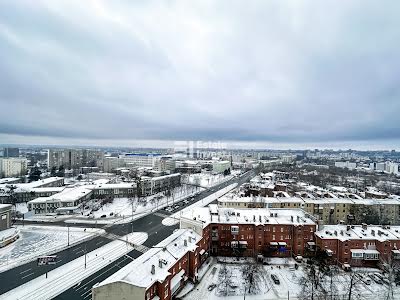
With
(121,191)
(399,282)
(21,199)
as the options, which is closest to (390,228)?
(399,282)

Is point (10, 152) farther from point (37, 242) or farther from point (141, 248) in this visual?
point (141, 248)

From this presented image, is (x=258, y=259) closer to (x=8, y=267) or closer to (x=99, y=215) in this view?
(x=8, y=267)

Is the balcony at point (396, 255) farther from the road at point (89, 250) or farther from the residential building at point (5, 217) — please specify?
the residential building at point (5, 217)

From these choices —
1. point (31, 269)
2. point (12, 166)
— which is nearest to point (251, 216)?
point (31, 269)

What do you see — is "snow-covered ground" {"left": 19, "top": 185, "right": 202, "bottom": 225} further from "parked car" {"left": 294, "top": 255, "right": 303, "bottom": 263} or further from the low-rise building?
"parked car" {"left": 294, "top": 255, "right": 303, "bottom": 263}

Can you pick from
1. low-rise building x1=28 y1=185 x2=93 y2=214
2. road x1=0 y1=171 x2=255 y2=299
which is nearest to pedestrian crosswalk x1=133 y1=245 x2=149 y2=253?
road x1=0 y1=171 x2=255 y2=299

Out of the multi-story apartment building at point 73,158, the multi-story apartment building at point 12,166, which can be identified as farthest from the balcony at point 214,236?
the multi-story apartment building at point 12,166
